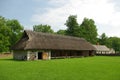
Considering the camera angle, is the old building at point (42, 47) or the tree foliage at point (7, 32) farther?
the tree foliage at point (7, 32)

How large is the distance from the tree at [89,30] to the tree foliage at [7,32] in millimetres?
26390

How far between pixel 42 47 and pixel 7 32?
81.9 ft

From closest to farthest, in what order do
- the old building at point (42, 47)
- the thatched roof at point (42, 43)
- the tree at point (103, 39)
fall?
the old building at point (42, 47)
the thatched roof at point (42, 43)
the tree at point (103, 39)

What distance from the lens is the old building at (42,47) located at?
117 ft

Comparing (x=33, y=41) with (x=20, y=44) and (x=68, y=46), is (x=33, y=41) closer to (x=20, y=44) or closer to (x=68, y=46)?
(x=20, y=44)

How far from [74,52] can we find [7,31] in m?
23.0

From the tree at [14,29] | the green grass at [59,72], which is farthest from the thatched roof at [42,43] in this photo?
the tree at [14,29]

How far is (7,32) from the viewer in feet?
190

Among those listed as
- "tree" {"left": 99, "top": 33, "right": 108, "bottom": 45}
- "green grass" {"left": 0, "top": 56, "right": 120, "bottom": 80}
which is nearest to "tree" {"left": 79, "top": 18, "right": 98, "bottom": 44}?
"tree" {"left": 99, "top": 33, "right": 108, "bottom": 45}

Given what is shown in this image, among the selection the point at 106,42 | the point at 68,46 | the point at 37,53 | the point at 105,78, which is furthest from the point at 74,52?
the point at 106,42

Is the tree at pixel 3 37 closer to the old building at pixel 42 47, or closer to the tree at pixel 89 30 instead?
the old building at pixel 42 47

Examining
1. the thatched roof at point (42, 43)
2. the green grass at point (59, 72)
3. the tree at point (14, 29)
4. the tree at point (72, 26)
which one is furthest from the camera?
the tree at point (72, 26)

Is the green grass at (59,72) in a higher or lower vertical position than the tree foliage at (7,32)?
lower

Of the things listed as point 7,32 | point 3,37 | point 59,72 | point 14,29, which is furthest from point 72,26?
point 59,72
